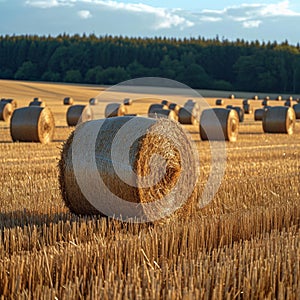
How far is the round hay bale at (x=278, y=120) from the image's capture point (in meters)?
23.4

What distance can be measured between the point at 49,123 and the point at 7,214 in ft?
37.8

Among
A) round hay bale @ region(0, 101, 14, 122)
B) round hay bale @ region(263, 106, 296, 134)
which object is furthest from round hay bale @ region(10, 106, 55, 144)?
round hay bale @ region(0, 101, 14, 122)

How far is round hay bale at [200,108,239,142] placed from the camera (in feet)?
65.9

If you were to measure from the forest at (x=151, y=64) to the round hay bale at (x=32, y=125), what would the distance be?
58.6m

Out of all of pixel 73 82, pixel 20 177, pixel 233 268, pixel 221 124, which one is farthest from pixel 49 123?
pixel 73 82

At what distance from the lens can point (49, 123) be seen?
61.3 feet

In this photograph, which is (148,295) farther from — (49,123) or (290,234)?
(49,123)

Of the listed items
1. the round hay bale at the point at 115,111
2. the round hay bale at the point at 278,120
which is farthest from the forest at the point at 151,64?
the round hay bale at the point at 278,120

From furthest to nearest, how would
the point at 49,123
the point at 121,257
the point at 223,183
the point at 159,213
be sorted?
1. the point at 49,123
2. the point at 223,183
3. the point at 159,213
4. the point at 121,257

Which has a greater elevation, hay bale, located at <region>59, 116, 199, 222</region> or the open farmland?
hay bale, located at <region>59, 116, 199, 222</region>

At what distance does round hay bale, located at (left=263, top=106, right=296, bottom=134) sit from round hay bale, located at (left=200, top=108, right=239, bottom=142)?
3.14 m

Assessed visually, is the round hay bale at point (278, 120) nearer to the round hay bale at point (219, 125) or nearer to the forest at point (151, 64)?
the round hay bale at point (219, 125)

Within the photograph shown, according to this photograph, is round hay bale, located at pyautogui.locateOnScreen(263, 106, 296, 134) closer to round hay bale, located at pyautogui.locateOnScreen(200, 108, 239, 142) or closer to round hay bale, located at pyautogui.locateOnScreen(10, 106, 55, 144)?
round hay bale, located at pyautogui.locateOnScreen(200, 108, 239, 142)

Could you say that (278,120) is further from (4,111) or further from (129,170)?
(129,170)
